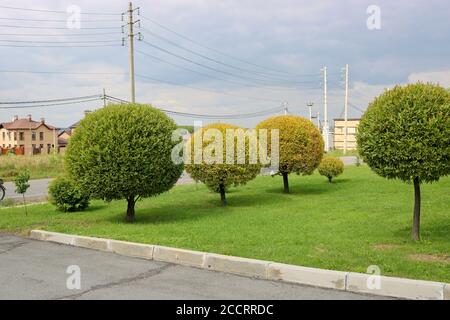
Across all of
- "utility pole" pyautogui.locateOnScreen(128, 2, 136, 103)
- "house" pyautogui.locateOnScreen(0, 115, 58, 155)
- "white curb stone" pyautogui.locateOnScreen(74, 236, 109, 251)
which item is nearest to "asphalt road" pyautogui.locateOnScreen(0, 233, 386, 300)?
"white curb stone" pyautogui.locateOnScreen(74, 236, 109, 251)

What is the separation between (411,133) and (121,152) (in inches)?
231

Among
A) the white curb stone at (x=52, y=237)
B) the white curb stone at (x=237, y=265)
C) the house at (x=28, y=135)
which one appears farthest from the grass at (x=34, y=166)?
the house at (x=28, y=135)

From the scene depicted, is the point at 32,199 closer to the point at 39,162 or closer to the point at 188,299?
the point at 188,299

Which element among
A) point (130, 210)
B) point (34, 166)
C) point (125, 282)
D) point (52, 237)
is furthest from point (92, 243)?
point (34, 166)

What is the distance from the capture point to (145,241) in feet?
27.4

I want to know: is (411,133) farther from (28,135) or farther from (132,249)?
(28,135)

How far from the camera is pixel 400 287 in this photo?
Answer: 18.4ft

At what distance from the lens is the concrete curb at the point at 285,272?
555 cm

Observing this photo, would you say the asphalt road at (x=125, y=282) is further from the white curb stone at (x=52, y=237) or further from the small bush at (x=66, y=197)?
the small bush at (x=66, y=197)

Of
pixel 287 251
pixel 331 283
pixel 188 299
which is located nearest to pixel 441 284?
pixel 331 283

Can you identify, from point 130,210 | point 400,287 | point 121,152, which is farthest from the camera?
point 130,210

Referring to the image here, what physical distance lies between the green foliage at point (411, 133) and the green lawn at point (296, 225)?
1309 mm

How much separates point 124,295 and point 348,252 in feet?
11.7

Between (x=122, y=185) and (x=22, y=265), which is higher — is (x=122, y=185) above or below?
above
